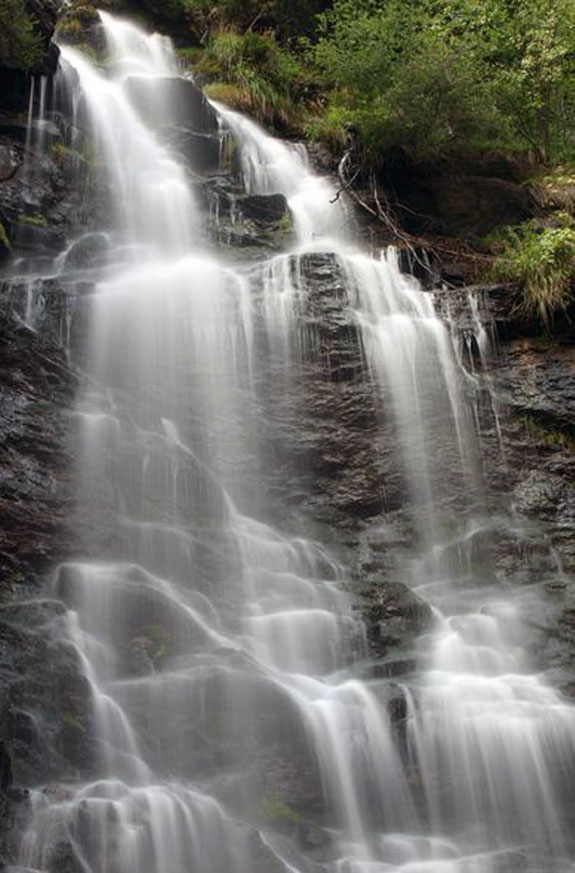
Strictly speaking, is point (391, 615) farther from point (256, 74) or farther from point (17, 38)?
point (256, 74)

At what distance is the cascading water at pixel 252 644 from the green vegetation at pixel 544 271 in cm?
142

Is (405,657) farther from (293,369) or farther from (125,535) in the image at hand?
(293,369)

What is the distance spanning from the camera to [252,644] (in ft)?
23.9

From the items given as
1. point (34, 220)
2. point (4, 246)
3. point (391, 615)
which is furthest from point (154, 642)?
point (34, 220)

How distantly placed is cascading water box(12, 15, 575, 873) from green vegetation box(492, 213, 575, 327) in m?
1.42

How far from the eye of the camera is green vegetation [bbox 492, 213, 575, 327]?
1095 centimetres

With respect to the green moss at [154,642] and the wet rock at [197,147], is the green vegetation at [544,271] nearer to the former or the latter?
the wet rock at [197,147]

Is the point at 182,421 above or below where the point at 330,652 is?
above

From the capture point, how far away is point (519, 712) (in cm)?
664

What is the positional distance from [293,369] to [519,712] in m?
5.05

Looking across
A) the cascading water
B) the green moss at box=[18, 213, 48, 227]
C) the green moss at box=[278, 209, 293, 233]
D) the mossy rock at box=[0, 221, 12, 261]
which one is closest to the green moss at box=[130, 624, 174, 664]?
the cascading water

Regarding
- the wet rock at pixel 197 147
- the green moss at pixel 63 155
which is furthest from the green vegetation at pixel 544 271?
the green moss at pixel 63 155

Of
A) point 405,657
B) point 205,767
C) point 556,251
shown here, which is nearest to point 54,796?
point 205,767

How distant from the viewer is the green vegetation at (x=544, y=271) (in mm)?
10945
